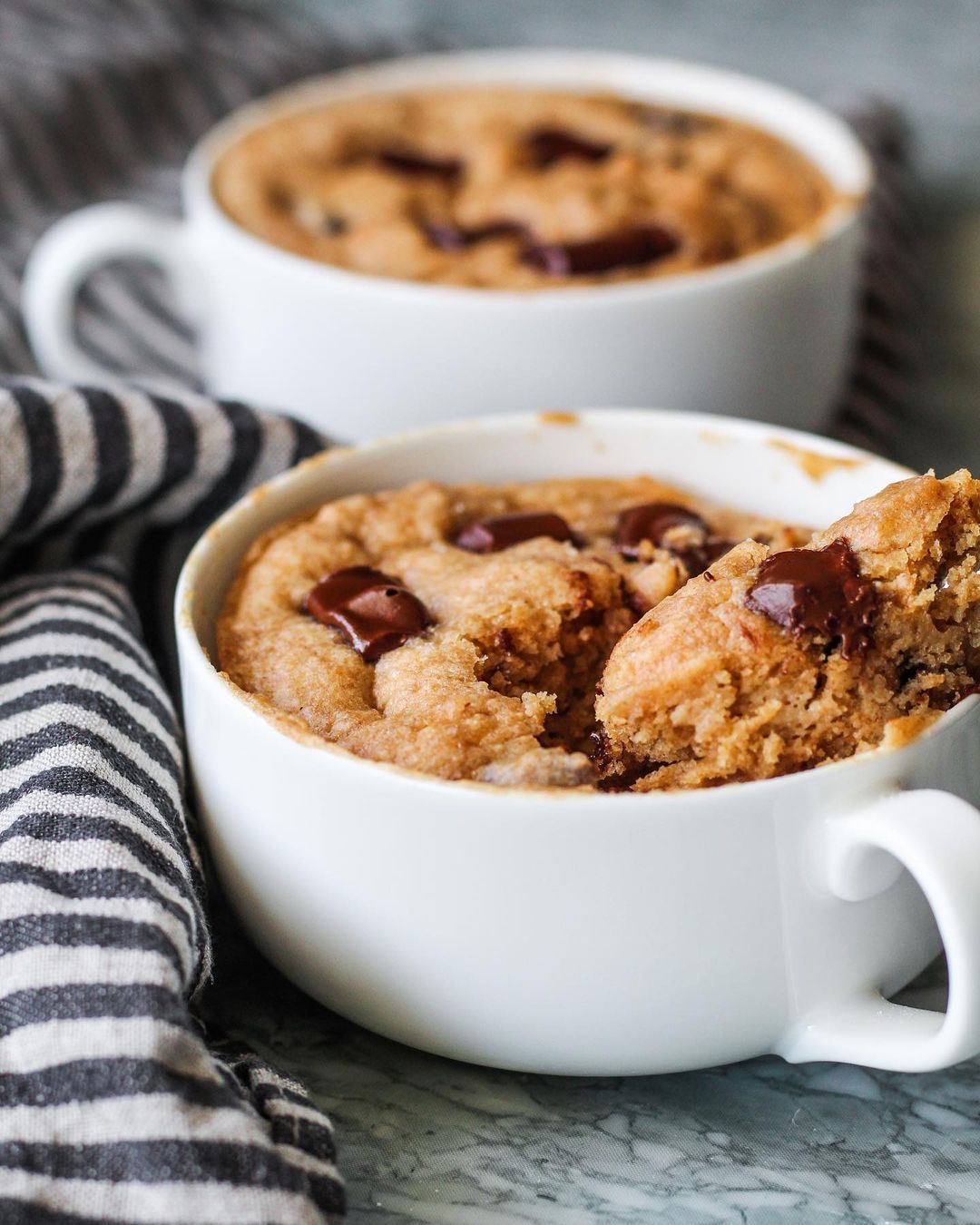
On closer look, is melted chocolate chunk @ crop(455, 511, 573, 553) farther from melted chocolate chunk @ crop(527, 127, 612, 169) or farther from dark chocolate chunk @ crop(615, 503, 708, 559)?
melted chocolate chunk @ crop(527, 127, 612, 169)

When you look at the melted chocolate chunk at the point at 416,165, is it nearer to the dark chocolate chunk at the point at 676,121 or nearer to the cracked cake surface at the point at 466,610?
the dark chocolate chunk at the point at 676,121

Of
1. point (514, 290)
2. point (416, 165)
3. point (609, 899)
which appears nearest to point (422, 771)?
point (609, 899)

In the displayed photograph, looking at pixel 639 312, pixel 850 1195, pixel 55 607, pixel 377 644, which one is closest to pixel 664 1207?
pixel 850 1195

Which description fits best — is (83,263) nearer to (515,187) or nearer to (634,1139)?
(515,187)

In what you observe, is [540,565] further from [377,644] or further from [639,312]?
[639,312]

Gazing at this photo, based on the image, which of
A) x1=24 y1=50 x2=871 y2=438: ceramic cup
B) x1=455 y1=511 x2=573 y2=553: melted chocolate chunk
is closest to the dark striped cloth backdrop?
x1=24 y1=50 x2=871 y2=438: ceramic cup

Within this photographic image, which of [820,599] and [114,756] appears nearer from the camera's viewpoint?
[820,599]

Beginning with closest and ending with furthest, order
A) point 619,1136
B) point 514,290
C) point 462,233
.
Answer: point 619,1136, point 514,290, point 462,233
